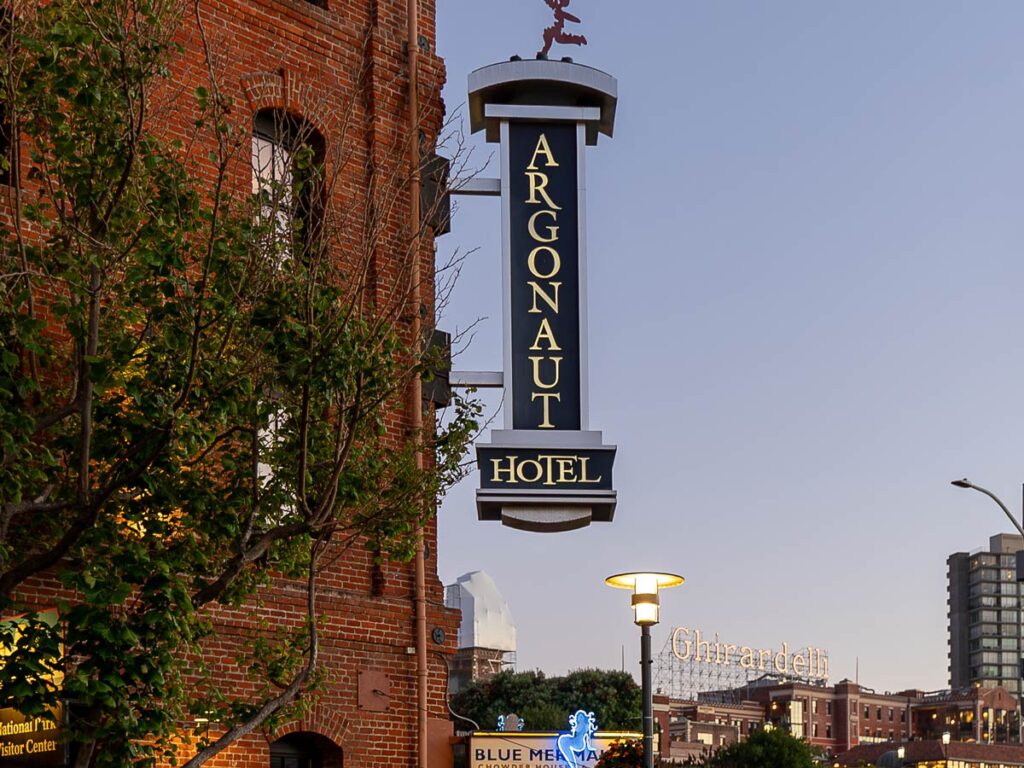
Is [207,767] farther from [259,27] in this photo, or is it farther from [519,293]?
[259,27]

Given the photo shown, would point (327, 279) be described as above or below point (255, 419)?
above

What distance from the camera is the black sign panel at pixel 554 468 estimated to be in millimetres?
21125

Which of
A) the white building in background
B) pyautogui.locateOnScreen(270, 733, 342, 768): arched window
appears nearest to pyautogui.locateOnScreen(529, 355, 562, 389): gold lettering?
→ pyautogui.locateOnScreen(270, 733, 342, 768): arched window

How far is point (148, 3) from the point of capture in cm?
1298

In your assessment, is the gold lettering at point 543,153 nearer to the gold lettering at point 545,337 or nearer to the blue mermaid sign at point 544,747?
the gold lettering at point 545,337

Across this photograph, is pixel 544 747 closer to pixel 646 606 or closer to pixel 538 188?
pixel 646 606

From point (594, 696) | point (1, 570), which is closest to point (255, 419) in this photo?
point (1, 570)

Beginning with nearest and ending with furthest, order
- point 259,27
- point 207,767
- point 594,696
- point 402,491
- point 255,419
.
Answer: point 255,419, point 402,491, point 207,767, point 259,27, point 594,696

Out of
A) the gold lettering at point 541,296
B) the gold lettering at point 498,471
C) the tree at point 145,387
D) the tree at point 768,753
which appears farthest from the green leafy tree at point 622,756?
the tree at point 768,753

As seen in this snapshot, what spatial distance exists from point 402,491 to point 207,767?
499cm

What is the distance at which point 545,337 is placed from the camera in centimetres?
2144

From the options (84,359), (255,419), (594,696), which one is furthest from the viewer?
(594,696)

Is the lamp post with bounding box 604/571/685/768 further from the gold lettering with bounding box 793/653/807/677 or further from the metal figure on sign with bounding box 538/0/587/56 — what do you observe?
the gold lettering with bounding box 793/653/807/677

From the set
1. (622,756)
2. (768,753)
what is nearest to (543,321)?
(622,756)
